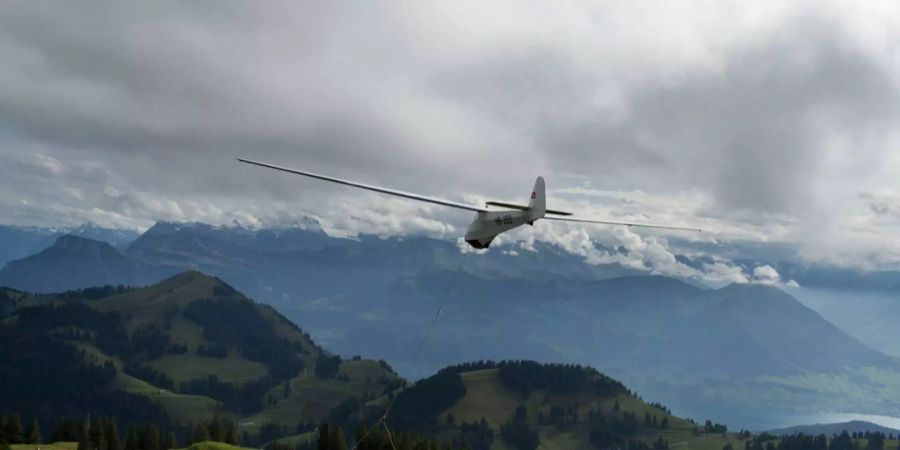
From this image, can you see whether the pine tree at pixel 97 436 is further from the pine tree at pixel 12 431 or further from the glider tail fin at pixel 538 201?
the glider tail fin at pixel 538 201

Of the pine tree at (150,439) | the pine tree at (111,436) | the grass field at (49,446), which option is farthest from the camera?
the pine tree at (150,439)

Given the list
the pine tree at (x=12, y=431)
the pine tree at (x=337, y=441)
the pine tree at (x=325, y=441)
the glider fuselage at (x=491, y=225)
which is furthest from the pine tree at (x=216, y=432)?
Result: the glider fuselage at (x=491, y=225)

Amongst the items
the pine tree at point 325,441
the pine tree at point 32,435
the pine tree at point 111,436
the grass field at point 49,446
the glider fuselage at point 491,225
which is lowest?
the pine tree at point 32,435

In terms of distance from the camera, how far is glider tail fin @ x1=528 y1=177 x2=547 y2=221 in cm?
5778

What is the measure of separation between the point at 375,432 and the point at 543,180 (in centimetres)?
11109

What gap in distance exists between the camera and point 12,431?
159 meters

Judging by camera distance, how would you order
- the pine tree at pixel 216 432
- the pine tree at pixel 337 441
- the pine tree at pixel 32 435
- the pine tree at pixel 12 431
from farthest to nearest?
the pine tree at pixel 216 432 → the pine tree at pixel 32 435 → the pine tree at pixel 12 431 → the pine tree at pixel 337 441

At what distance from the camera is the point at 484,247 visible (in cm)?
5909

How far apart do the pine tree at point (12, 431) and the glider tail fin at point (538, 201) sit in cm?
14983

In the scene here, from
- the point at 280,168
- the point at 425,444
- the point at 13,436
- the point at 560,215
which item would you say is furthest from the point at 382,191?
the point at 13,436

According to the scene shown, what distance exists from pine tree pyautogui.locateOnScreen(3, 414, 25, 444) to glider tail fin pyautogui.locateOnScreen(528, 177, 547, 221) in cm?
14983

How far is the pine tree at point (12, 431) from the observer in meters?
158

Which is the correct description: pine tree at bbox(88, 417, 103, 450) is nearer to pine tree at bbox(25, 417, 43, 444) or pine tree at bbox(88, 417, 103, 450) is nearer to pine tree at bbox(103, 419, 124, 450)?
pine tree at bbox(103, 419, 124, 450)

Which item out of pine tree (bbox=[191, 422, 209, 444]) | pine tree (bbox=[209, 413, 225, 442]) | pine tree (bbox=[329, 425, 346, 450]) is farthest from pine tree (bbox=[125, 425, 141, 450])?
pine tree (bbox=[329, 425, 346, 450])
